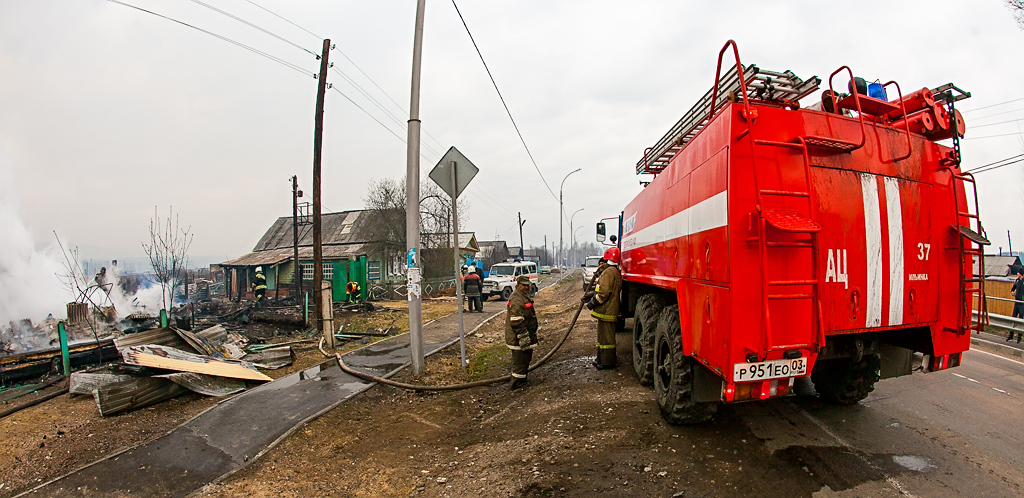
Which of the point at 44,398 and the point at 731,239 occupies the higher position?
the point at 731,239

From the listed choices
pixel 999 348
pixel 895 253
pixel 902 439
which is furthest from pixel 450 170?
pixel 999 348

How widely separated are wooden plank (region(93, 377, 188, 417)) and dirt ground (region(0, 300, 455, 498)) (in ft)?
0.28

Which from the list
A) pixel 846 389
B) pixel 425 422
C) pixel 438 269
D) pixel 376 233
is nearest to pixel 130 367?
pixel 425 422

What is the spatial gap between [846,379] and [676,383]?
6.40 feet

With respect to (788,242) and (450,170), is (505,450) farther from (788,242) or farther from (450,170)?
(450,170)

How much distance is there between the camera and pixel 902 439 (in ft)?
13.0

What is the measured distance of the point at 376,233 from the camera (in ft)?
104

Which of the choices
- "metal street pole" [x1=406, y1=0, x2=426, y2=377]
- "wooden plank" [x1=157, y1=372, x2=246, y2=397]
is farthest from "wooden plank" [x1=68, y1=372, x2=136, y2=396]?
"metal street pole" [x1=406, y1=0, x2=426, y2=377]

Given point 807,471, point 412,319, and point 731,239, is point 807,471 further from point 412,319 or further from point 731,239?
point 412,319

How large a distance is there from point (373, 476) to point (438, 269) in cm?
3093

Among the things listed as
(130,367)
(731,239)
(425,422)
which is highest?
(731,239)

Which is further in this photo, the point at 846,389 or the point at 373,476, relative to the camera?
the point at 846,389

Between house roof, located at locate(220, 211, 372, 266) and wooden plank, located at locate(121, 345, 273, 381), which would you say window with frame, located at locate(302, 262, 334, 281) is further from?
wooden plank, located at locate(121, 345, 273, 381)

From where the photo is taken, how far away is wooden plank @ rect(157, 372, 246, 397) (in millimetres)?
6270
